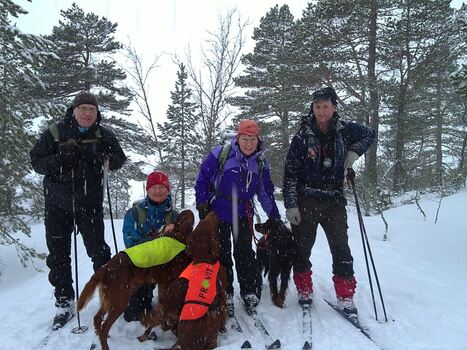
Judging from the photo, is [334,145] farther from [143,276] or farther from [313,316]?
[143,276]

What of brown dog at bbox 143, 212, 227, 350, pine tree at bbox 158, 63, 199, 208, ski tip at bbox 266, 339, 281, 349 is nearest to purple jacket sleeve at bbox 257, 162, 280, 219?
brown dog at bbox 143, 212, 227, 350

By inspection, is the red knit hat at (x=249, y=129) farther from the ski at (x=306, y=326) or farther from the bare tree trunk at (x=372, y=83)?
the bare tree trunk at (x=372, y=83)

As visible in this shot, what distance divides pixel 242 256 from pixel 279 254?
534 millimetres

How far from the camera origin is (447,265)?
6223 millimetres

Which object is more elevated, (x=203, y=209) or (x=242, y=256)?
(x=203, y=209)

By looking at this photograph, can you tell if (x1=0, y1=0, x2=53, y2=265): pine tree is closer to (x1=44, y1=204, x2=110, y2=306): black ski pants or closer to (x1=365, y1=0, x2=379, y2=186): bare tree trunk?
(x1=44, y1=204, x2=110, y2=306): black ski pants

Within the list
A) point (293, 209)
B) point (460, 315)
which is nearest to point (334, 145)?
point (293, 209)

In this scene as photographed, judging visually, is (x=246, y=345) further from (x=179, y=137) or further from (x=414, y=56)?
(x=179, y=137)

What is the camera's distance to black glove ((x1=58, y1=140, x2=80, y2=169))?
3592mm

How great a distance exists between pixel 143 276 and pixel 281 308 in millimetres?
1701

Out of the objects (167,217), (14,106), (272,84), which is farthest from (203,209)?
(272,84)

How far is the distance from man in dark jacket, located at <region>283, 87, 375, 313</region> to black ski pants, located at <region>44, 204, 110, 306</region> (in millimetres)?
2098

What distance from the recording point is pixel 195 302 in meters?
3.07

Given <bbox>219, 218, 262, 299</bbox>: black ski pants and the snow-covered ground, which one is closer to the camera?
the snow-covered ground
